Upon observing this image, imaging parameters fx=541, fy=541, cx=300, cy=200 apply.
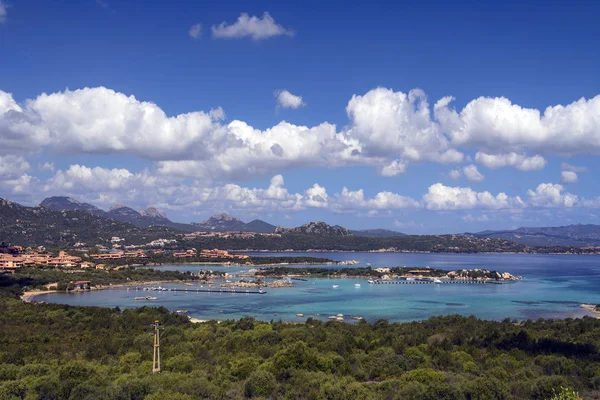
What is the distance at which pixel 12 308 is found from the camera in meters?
34.1

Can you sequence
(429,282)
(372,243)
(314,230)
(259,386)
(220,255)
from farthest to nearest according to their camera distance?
(314,230) → (372,243) → (220,255) → (429,282) → (259,386)

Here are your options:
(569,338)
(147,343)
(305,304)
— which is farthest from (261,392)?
(305,304)

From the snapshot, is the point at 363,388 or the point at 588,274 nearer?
the point at 363,388

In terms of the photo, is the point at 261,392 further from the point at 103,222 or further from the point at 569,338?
the point at 103,222

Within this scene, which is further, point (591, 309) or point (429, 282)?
point (429, 282)

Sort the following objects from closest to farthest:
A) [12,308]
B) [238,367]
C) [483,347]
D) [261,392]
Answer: [261,392]
[238,367]
[483,347]
[12,308]

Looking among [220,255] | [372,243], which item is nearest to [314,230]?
[372,243]

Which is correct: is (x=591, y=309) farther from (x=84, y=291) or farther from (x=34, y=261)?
(x=34, y=261)

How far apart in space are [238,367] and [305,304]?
3163cm

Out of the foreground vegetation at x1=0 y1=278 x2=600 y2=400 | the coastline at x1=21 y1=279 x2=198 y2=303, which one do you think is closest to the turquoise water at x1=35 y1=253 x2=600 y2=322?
the coastline at x1=21 y1=279 x2=198 y2=303

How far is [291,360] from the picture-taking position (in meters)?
19.3

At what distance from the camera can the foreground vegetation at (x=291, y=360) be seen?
52.5 ft

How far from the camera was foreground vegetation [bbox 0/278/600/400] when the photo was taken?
1602 centimetres

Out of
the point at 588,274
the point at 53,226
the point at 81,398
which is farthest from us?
the point at 53,226
